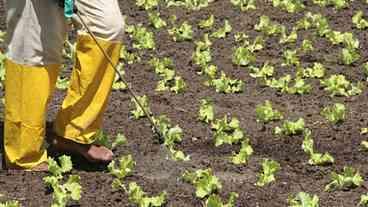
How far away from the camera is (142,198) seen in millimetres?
4934

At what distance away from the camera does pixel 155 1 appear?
9.33 m

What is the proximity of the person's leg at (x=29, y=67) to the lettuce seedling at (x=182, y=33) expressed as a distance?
10.3 feet

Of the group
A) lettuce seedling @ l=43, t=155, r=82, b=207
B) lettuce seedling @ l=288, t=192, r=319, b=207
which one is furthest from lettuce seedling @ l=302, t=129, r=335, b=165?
lettuce seedling @ l=43, t=155, r=82, b=207

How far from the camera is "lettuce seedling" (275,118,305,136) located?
20.0ft

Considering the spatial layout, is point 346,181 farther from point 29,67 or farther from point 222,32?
point 222,32

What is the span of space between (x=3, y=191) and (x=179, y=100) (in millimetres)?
2000

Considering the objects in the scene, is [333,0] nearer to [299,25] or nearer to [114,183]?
[299,25]

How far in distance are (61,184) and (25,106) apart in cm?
48

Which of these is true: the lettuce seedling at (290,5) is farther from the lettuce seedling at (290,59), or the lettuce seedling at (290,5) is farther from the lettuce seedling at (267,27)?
the lettuce seedling at (290,59)

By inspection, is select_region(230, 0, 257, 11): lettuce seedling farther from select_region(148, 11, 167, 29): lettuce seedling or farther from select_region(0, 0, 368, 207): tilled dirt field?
select_region(148, 11, 167, 29): lettuce seedling

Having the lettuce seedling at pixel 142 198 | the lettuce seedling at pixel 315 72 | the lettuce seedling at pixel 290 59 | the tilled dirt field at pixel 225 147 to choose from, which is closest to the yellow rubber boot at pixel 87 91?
the tilled dirt field at pixel 225 147

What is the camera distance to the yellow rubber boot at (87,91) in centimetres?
513

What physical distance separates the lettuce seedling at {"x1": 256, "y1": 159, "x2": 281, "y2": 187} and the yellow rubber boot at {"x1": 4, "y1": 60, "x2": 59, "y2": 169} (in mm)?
1255

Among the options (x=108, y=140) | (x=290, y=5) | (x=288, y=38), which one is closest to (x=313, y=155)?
(x=108, y=140)
